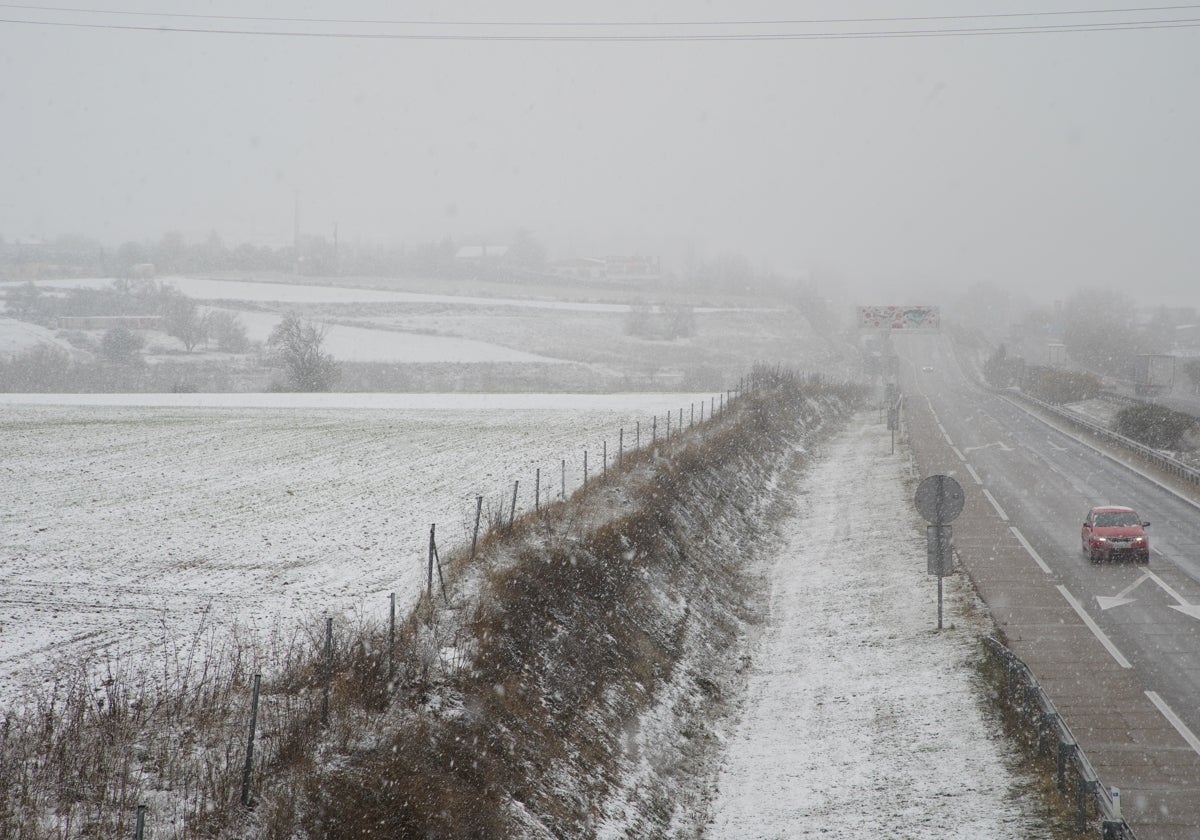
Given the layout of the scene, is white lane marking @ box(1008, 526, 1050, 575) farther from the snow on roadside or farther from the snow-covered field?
the snow-covered field

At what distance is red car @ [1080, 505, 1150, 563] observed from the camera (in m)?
23.9

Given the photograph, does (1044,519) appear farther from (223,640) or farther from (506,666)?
(223,640)

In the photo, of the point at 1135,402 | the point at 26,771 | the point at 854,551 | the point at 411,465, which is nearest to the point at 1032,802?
the point at 26,771

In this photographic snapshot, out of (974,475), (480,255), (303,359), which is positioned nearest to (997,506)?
(974,475)

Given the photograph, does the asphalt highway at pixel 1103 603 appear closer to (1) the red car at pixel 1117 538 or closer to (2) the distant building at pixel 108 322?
(1) the red car at pixel 1117 538

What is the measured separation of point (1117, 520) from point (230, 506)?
78.1 feet

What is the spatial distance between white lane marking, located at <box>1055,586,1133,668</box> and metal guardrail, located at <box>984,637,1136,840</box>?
113 inches

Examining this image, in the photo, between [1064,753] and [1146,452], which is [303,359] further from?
[1064,753]

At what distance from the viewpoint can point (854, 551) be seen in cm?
2716

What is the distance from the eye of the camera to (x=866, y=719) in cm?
1567

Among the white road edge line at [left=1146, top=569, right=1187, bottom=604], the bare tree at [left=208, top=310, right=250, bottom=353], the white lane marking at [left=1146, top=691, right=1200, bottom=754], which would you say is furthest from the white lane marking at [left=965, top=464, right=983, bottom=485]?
the bare tree at [left=208, top=310, right=250, bottom=353]

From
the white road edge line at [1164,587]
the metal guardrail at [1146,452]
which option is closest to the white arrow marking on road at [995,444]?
the metal guardrail at [1146,452]

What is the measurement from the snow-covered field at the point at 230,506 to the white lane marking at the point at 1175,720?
12.4 meters

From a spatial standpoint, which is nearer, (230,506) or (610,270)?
(230,506)
